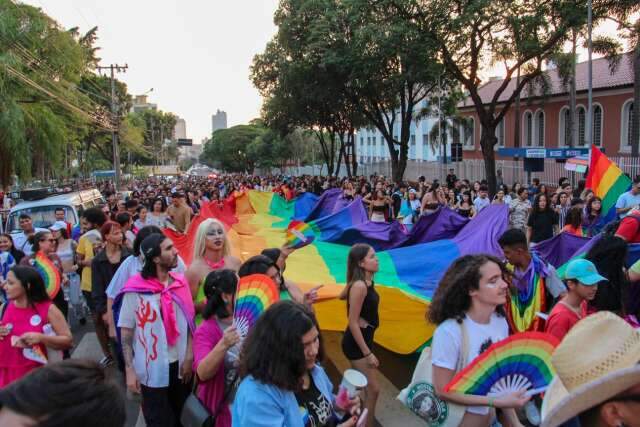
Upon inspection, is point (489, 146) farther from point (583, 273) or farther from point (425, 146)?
point (425, 146)

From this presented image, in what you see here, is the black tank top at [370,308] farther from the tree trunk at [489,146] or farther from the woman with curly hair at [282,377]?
the tree trunk at [489,146]

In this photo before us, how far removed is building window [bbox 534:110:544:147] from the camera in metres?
42.0

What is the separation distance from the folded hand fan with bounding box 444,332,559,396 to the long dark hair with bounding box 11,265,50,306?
3038 mm

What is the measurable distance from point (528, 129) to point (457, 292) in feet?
144

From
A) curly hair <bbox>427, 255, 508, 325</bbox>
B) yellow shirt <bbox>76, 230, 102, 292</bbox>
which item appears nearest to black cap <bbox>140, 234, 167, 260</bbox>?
curly hair <bbox>427, 255, 508, 325</bbox>

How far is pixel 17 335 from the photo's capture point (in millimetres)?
4184

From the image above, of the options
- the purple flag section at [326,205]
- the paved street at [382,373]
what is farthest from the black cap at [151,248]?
the purple flag section at [326,205]

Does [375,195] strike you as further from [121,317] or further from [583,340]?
[583,340]

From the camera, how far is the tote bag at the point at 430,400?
10.3ft

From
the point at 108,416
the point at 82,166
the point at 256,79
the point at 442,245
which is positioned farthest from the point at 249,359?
the point at 82,166

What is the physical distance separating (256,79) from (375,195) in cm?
2146

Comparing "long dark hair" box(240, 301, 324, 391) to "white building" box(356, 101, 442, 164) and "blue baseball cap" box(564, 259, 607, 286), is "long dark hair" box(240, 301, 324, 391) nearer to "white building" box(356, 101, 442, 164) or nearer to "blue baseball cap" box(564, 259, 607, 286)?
"blue baseball cap" box(564, 259, 607, 286)

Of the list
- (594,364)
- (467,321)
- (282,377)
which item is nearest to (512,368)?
(467,321)

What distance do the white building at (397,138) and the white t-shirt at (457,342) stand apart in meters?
43.3
